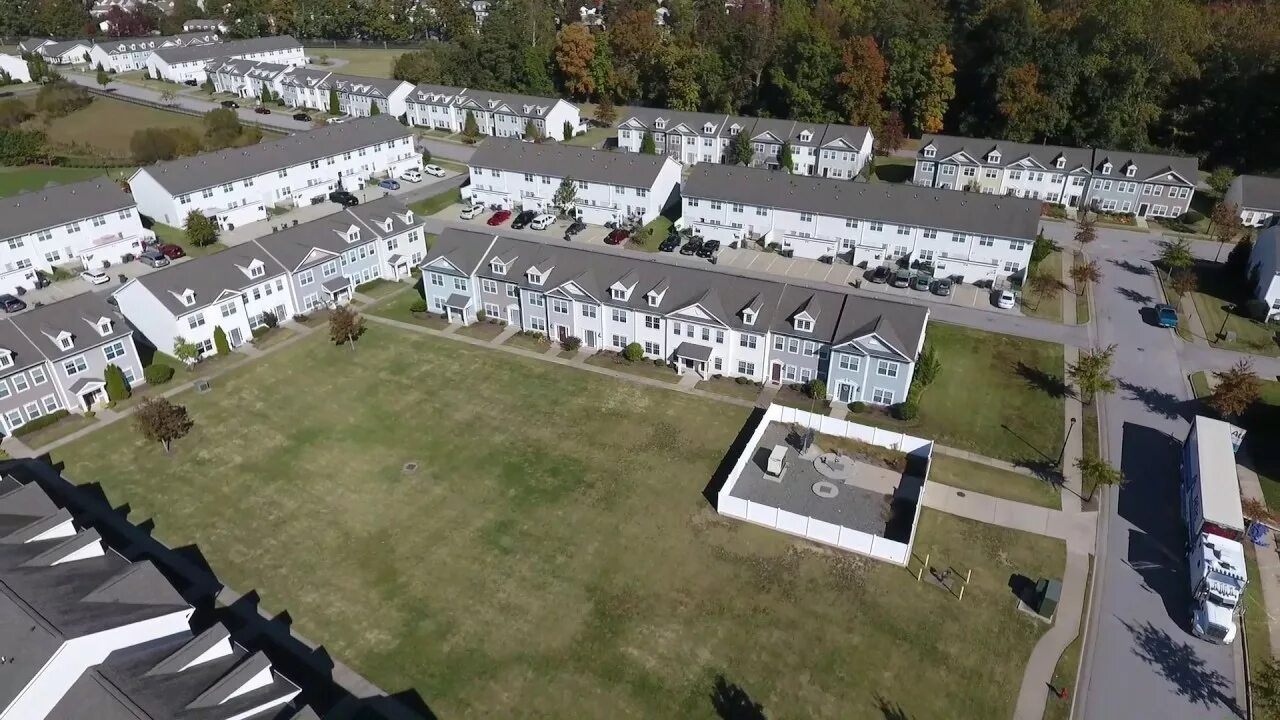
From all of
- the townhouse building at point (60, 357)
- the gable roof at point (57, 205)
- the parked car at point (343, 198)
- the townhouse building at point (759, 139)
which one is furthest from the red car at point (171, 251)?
the townhouse building at point (759, 139)

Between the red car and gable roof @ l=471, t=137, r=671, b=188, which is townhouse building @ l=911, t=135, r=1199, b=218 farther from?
the red car

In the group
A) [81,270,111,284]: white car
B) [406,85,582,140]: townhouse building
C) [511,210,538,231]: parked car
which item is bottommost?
[81,270,111,284]: white car

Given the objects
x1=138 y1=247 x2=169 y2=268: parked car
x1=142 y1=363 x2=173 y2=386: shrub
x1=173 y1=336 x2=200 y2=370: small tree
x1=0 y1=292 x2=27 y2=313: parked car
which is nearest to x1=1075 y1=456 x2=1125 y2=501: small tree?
x1=173 y1=336 x2=200 y2=370: small tree

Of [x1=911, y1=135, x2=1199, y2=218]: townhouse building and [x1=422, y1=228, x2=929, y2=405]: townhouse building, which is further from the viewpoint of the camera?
[x1=911, y1=135, x2=1199, y2=218]: townhouse building

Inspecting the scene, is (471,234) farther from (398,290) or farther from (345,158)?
(345,158)

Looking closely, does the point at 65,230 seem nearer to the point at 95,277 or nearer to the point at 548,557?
the point at 95,277

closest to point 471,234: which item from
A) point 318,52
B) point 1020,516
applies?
point 1020,516

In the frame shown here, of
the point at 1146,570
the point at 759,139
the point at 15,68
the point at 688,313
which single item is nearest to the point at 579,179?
the point at 759,139
